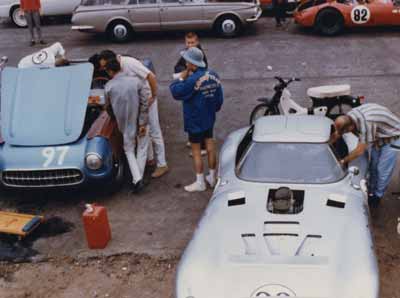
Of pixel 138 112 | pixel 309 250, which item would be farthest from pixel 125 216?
pixel 309 250

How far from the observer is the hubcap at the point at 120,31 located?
46.5ft

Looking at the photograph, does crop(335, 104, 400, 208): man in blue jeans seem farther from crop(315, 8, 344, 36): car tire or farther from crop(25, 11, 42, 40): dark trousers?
crop(25, 11, 42, 40): dark trousers

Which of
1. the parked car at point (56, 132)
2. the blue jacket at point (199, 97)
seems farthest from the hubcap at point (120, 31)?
the blue jacket at point (199, 97)

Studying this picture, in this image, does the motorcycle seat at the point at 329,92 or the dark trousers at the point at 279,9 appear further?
the dark trousers at the point at 279,9

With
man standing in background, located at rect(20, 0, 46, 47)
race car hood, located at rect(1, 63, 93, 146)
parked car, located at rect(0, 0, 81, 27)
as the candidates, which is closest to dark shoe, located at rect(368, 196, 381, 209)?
race car hood, located at rect(1, 63, 93, 146)

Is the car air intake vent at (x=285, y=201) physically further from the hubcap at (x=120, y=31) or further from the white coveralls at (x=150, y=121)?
the hubcap at (x=120, y=31)

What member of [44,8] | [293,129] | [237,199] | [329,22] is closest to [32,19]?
[44,8]

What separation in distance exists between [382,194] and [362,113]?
3.43 feet

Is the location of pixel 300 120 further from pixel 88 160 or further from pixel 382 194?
pixel 88 160

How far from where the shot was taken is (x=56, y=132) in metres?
7.06

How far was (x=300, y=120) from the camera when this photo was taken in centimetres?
614

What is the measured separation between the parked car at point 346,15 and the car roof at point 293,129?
791 cm

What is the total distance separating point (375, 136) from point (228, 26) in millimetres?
8570

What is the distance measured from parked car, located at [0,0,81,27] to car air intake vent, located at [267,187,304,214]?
12697 mm
